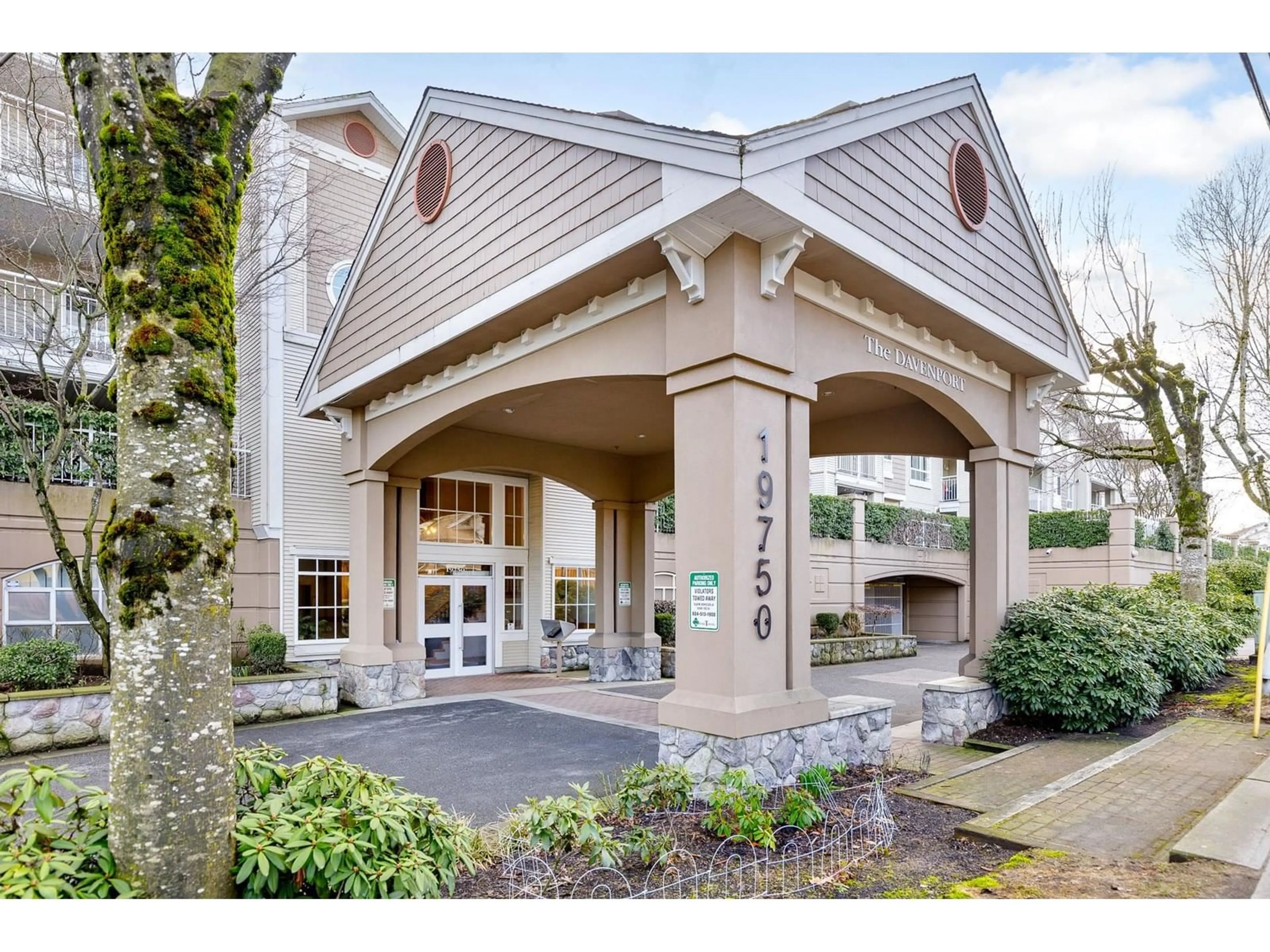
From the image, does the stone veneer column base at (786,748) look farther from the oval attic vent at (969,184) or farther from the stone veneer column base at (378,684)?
the stone veneer column base at (378,684)

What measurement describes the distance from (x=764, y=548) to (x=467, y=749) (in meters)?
4.40

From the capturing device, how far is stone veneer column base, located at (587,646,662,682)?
1466cm

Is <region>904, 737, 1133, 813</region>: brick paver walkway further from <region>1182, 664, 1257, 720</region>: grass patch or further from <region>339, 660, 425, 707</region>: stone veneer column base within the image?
<region>339, 660, 425, 707</region>: stone veneer column base

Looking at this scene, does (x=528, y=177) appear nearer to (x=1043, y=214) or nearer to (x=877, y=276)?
(x=877, y=276)

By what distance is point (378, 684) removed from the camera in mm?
11438

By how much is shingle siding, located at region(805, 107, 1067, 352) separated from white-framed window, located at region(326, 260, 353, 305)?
1020 cm

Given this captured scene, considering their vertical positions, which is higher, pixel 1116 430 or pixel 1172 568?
pixel 1116 430

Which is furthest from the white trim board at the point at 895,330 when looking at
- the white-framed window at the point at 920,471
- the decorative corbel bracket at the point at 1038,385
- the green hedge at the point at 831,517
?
the white-framed window at the point at 920,471

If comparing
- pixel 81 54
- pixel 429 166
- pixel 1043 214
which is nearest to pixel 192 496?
pixel 81 54

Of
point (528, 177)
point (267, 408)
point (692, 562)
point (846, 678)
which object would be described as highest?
point (528, 177)

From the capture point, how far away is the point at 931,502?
31.6 meters

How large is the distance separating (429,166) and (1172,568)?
27794 mm

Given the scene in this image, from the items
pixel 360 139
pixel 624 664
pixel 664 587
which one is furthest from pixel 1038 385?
pixel 360 139

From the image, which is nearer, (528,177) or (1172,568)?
(528,177)
